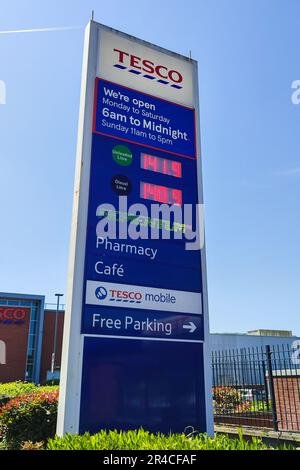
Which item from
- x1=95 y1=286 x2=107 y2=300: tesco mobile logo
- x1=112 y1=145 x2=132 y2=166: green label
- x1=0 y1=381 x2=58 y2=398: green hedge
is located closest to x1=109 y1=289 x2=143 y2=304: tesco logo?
x1=95 y1=286 x2=107 y2=300: tesco mobile logo

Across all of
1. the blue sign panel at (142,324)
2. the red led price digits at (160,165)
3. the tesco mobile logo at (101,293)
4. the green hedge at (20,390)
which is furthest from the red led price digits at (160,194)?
the green hedge at (20,390)

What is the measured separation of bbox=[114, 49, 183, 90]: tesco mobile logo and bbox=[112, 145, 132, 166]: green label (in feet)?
6.41

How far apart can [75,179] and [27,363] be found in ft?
129

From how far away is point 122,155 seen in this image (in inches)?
318

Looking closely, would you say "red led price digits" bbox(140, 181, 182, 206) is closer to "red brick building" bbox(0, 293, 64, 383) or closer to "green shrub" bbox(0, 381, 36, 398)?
"green shrub" bbox(0, 381, 36, 398)

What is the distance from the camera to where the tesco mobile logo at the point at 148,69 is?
8.85 metres

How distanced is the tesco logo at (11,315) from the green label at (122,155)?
38.1 metres

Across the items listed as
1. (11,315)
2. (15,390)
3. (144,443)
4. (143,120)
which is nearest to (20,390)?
(15,390)

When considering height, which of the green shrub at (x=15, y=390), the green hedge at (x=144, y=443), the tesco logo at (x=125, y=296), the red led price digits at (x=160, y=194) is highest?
the red led price digits at (x=160, y=194)

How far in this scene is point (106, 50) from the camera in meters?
8.74

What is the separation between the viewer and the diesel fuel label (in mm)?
8211

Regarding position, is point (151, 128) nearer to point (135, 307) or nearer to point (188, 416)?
point (135, 307)

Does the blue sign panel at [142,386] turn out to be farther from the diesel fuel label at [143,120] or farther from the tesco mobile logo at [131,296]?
the diesel fuel label at [143,120]
